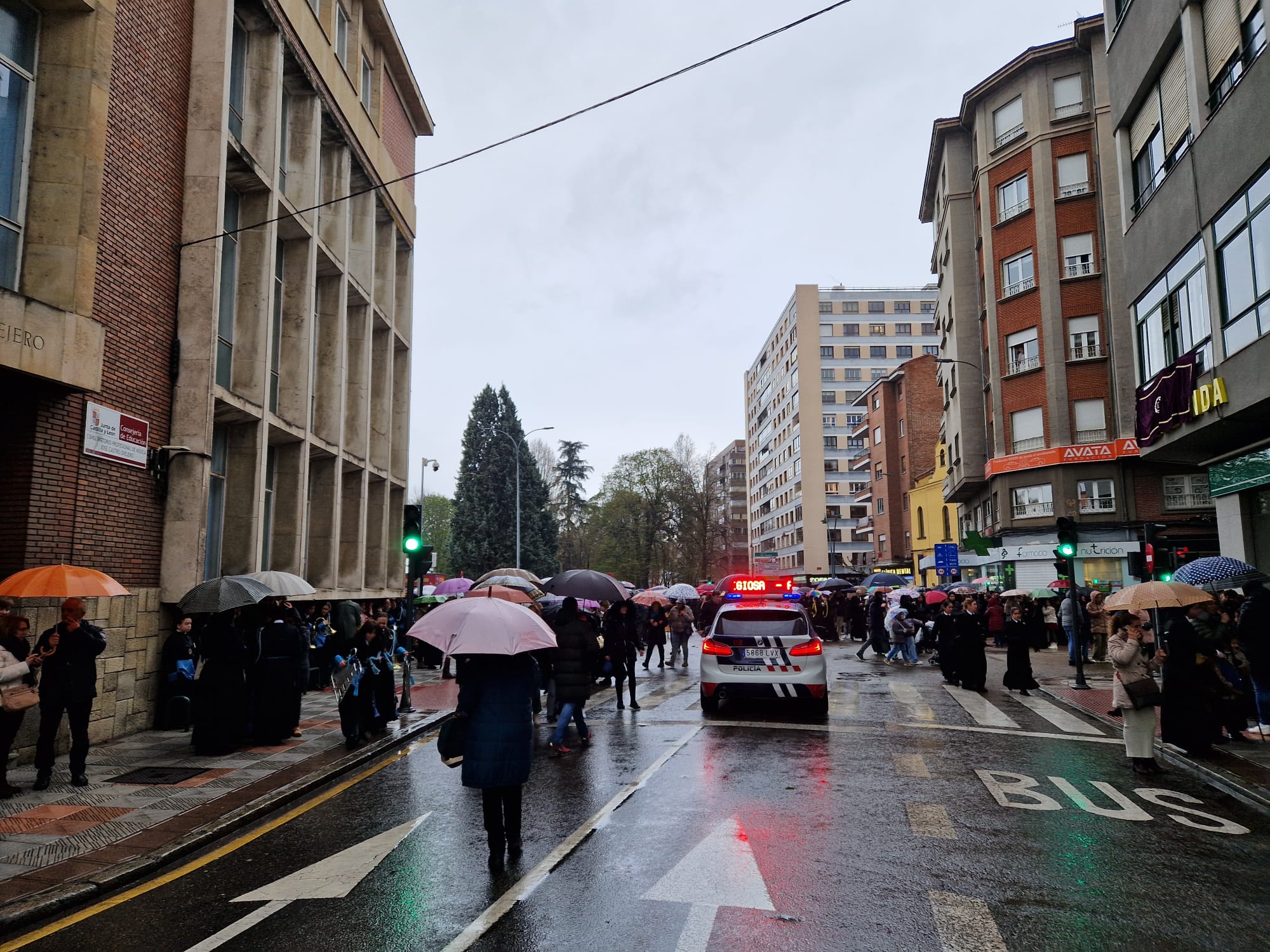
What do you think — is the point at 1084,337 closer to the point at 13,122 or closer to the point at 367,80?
the point at 367,80

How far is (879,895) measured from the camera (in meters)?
5.37

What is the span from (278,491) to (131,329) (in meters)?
6.46

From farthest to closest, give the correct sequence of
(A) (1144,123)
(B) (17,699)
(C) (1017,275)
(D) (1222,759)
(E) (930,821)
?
(C) (1017,275) < (A) (1144,123) < (D) (1222,759) < (B) (17,699) < (E) (930,821)

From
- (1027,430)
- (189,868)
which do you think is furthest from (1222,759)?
(1027,430)

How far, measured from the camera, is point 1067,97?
36188mm

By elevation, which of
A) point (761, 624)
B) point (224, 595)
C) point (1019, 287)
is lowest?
point (761, 624)

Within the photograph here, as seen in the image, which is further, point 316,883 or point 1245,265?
point 1245,265

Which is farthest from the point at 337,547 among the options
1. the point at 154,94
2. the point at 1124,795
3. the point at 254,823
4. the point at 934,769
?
the point at 1124,795

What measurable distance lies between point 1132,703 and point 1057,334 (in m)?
29.6

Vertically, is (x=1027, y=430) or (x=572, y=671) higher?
(x=1027, y=430)

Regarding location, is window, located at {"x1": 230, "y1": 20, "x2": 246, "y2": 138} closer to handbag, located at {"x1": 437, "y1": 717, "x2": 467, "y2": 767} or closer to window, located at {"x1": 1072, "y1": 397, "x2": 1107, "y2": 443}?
handbag, located at {"x1": 437, "y1": 717, "x2": 467, "y2": 767}

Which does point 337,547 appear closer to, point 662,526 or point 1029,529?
point 1029,529

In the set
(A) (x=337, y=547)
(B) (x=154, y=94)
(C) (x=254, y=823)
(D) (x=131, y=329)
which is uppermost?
(B) (x=154, y=94)

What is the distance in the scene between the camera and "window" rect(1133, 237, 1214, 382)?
16125 millimetres
